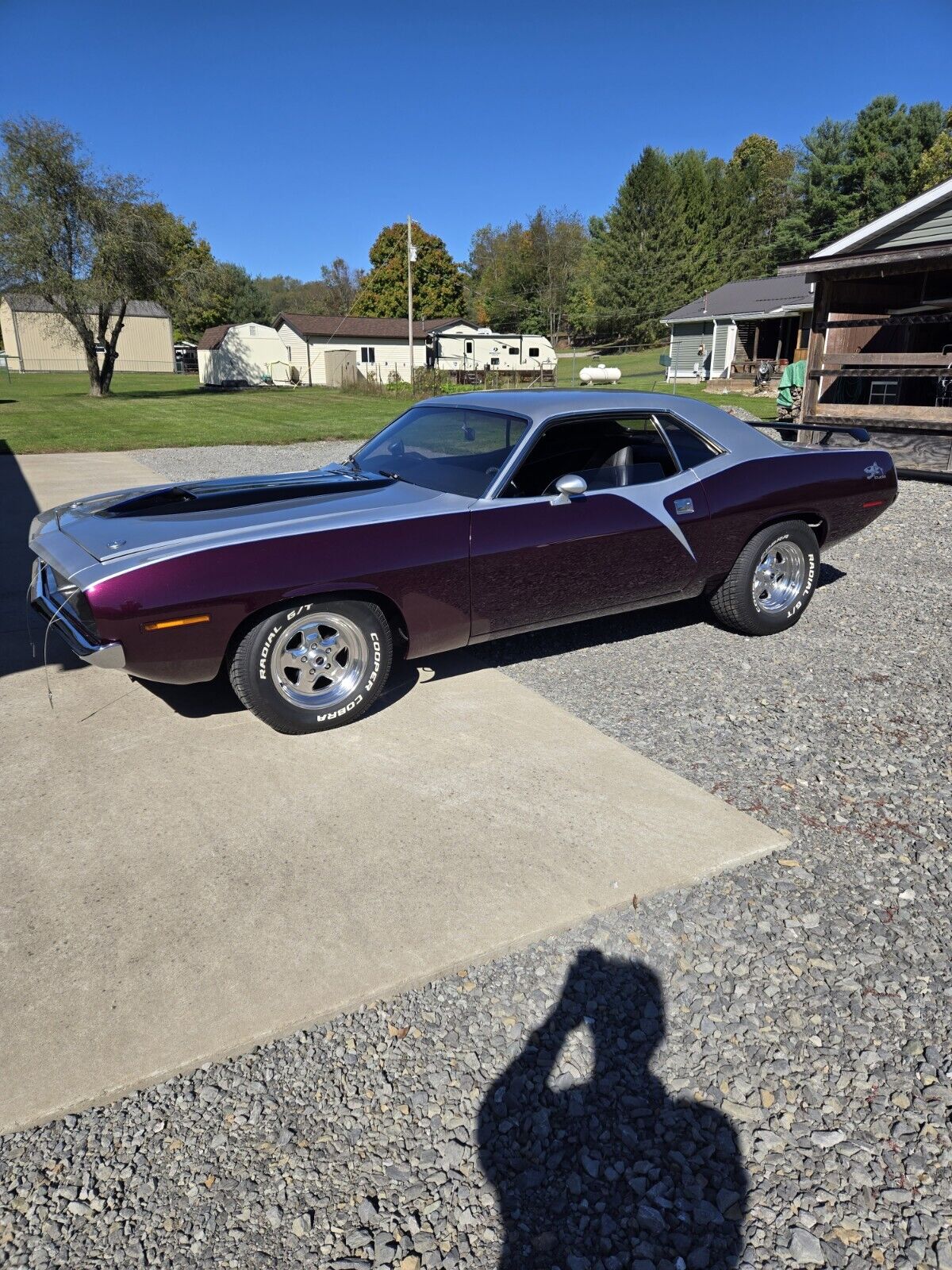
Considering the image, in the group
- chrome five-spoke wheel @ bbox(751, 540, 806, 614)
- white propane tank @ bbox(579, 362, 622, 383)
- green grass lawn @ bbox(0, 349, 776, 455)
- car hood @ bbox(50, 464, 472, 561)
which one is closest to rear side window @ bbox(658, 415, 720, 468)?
chrome five-spoke wheel @ bbox(751, 540, 806, 614)

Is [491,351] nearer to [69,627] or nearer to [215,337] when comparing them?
[215,337]

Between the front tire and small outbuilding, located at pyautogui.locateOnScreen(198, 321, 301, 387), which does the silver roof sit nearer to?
the front tire

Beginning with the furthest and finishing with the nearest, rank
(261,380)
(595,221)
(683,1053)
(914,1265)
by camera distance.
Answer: (595,221)
(261,380)
(683,1053)
(914,1265)

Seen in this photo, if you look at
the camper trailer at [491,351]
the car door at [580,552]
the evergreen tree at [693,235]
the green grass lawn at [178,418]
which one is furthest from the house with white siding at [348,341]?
the car door at [580,552]

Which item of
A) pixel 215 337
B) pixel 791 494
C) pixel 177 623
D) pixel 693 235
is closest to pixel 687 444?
pixel 791 494

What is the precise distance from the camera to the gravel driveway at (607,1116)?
69.5 inches

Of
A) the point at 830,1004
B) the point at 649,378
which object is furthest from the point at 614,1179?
the point at 649,378

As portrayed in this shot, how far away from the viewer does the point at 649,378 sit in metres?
38.9

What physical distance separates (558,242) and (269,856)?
8072cm

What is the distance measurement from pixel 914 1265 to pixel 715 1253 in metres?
0.39

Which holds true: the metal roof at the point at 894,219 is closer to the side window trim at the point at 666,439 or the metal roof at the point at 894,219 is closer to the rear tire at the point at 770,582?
the rear tire at the point at 770,582

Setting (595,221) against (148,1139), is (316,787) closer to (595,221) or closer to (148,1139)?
(148,1139)

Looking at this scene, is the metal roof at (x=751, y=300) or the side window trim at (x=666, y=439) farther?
the metal roof at (x=751, y=300)

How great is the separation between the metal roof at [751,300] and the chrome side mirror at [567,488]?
91.1ft
